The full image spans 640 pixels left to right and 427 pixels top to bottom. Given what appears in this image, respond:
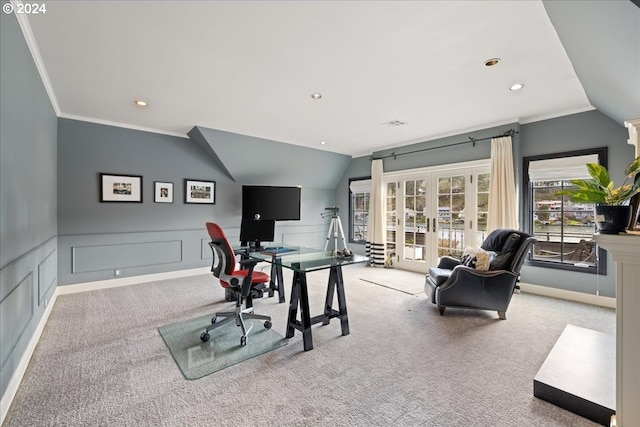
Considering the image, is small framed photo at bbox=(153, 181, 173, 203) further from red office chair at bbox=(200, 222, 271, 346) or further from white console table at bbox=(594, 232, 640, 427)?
white console table at bbox=(594, 232, 640, 427)

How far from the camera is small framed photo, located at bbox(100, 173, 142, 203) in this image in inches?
171

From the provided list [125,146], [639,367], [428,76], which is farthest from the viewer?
[125,146]

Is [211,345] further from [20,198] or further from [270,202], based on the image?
[270,202]

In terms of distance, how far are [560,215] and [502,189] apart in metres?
0.80

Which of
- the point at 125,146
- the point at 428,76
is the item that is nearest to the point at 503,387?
the point at 428,76

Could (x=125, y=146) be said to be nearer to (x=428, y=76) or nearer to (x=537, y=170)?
(x=428, y=76)

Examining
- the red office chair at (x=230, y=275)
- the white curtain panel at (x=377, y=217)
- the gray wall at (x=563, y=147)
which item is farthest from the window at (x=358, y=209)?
the red office chair at (x=230, y=275)

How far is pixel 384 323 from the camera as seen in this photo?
3.10 m

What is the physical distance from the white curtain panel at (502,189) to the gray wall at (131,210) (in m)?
4.21

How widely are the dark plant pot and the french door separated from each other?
3.39m

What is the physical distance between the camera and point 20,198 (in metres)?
2.15

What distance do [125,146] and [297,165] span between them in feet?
9.94

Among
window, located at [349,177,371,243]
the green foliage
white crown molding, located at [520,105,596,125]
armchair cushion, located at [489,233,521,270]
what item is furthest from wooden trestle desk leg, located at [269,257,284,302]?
white crown molding, located at [520,105,596,125]

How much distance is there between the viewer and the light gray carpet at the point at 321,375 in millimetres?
1723
